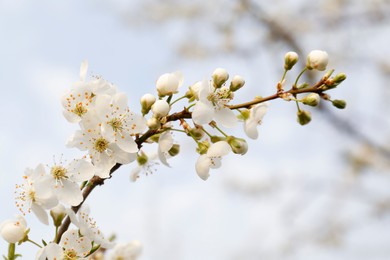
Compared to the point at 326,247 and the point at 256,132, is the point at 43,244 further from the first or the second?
the point at 326,247

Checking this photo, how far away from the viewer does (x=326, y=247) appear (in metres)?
5.77

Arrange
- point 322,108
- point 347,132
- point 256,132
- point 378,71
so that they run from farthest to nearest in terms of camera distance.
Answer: point 378,71 < point 347,132 < point 322,108 < point 256,132

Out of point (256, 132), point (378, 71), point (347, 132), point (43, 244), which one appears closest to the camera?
point (43, 244)

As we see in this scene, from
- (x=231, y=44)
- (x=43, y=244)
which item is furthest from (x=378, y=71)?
(x=43, y=244)

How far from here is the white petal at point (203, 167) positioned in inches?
45.8

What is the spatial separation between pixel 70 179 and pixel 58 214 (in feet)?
A: 0.26

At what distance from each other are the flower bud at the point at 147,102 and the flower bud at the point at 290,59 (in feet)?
1.09

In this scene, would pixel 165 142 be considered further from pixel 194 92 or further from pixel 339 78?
pixel 339 78

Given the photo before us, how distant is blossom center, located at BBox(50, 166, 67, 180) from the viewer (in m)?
1.12

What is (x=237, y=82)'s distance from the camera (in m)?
1.13

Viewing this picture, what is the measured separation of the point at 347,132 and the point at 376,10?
1476 millimetres

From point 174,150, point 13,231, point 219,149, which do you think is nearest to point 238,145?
point 219,149

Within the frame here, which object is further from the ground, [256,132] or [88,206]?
[256,132]

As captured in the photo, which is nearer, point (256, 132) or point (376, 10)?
point (256, 132)
